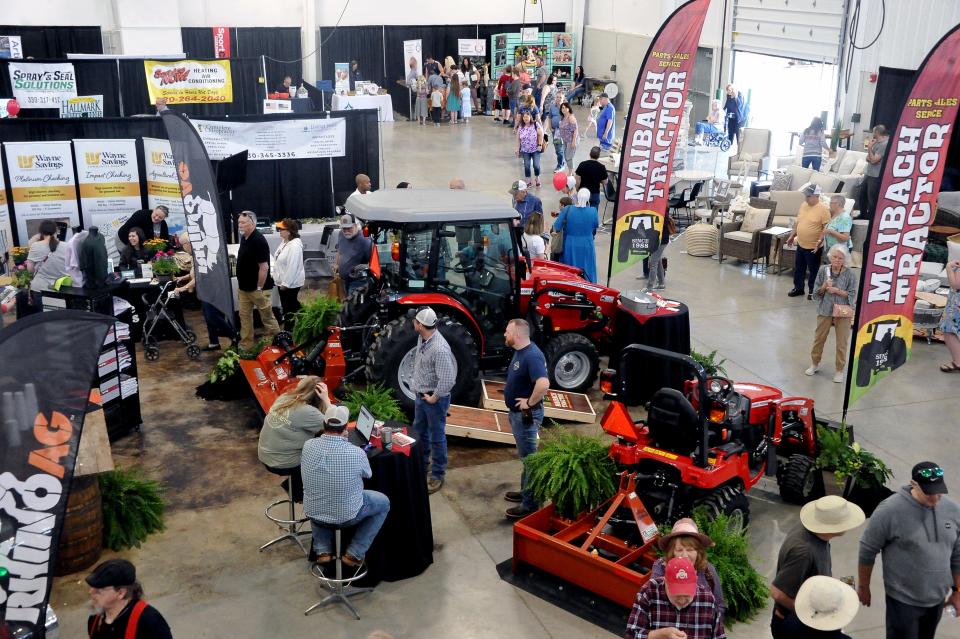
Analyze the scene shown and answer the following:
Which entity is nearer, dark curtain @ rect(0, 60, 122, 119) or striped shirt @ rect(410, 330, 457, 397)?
striped shirt @ rect(410, 330, 457, 397)

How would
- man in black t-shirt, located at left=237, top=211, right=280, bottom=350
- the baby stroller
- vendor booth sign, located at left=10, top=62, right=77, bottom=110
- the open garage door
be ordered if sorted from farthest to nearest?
vendor booth sign, located at left=10, top=62, right=77, bottom=110, the open garage door, the baby stroller, man in black t-shirt, located at left=237, top=211, right=280, bottom=350

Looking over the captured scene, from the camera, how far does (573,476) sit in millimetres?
6676

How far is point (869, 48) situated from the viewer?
17188mm

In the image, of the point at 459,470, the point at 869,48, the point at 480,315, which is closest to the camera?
the point at 459,470

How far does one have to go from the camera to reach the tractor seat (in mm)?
6648

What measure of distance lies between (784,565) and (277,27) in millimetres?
25388

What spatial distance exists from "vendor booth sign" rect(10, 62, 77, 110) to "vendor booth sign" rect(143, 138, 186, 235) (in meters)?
6.84

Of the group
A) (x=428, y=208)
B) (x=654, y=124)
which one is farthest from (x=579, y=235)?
(x=428, y=208)

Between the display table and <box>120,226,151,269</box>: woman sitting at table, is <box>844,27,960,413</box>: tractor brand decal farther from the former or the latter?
Answer: the display table

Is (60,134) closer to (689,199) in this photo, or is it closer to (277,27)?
(689,199)

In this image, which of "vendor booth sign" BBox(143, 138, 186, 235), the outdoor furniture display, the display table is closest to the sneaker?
"vendor booth sign" BBox(143, 138, 186, 235)

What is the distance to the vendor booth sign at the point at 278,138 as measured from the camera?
13.9 meters

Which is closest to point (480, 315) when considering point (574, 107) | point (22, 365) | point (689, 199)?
point (22, 365)

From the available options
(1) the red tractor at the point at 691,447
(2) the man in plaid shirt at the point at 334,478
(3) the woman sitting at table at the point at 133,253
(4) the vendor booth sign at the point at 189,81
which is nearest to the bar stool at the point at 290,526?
(2) the man in plaid shirt at the point at 334,478
